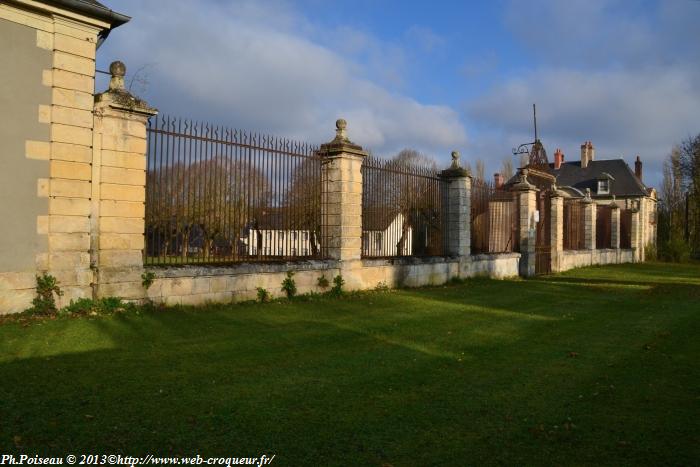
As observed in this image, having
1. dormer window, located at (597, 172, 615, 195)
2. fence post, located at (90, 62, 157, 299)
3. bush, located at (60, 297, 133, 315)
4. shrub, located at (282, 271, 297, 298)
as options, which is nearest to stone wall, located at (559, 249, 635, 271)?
dormer window, located at (597, 172, 615, 195)

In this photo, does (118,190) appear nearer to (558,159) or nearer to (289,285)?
(289,285)

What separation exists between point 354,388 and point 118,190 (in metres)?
5.16

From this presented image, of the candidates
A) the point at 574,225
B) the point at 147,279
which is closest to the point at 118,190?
the point at 147,279

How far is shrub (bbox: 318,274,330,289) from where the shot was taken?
11117 mm

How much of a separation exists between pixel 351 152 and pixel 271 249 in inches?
107

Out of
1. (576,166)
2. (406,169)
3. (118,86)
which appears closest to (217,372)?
(118,86)

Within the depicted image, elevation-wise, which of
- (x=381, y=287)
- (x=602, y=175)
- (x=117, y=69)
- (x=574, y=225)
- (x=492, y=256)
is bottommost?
(x=381, y=287)

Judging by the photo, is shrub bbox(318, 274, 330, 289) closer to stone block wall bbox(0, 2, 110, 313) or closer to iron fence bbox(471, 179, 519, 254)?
stone block wall bbox(0, 2, 110, 313)

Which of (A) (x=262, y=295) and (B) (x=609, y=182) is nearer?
(A) (x=262, y=295)

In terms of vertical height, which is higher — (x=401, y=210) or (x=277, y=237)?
(x=401, y=210)

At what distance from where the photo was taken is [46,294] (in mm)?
7684

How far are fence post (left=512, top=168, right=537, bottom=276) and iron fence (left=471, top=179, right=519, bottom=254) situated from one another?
0.19 meters

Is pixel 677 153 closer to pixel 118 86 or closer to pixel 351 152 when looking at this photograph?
pixel 351 152

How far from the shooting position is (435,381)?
5172 mm
